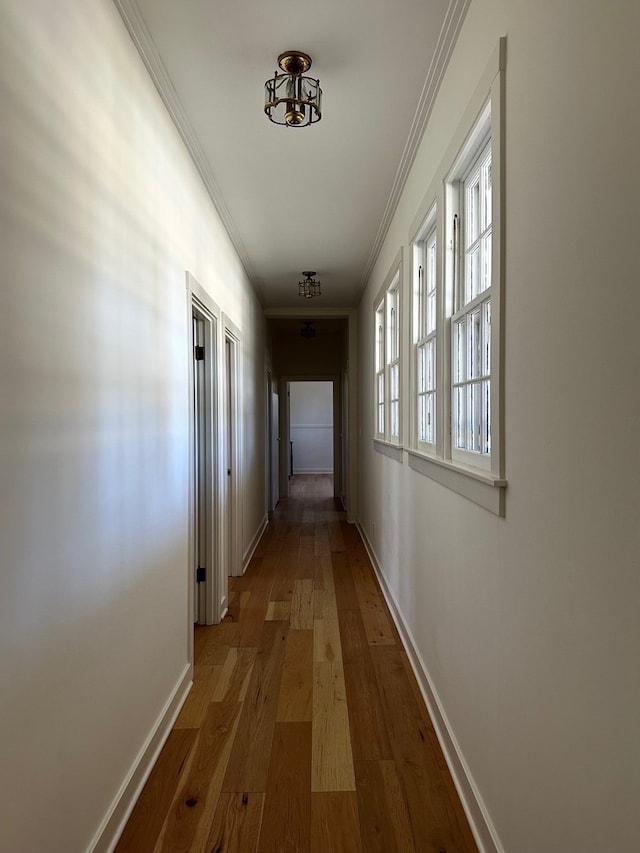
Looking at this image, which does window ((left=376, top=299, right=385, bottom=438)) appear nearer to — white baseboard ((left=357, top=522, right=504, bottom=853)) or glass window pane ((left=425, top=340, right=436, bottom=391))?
glass window pane ((left=425, top=340, right=436, bottom=391))

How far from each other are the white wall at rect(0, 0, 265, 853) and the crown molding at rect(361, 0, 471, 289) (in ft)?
3.62

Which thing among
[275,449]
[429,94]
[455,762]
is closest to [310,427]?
[275,449]

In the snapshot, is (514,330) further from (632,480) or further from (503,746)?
(503,746)

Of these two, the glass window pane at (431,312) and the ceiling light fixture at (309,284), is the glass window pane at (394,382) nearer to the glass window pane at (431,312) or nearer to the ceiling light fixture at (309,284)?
the glass window pane at (431,312)

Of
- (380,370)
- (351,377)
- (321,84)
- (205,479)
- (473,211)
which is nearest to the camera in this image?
(473,211)

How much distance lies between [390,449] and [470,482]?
1.89m

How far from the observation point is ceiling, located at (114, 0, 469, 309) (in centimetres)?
178

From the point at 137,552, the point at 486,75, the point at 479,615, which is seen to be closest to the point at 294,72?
the point at 486,75

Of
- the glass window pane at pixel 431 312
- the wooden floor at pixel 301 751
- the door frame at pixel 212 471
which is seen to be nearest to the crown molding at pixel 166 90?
the door frame at pixel 212 471

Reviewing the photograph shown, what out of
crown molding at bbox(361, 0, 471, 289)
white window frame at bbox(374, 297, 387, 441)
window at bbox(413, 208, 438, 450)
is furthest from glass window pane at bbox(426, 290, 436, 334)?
white window frame at bbox(374, 297, 387, 441)

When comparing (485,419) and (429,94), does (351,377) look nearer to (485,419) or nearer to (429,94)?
(429,94)

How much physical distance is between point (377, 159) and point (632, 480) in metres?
2.51

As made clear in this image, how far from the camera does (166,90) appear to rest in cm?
213

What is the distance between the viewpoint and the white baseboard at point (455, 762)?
1.47 m
